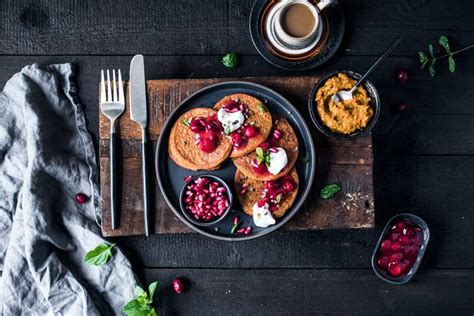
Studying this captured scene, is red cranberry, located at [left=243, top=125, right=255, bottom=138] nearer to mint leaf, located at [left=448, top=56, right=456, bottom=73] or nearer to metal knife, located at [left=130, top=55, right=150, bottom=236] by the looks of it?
metal knife, located at [left=130, top=55, right=150, bottom=236]

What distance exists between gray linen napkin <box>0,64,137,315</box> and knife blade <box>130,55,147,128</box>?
358 millimetres

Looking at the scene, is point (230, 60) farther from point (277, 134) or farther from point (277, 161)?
point (277, 161)

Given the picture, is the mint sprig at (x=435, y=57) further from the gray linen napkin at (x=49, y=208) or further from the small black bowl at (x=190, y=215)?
the gray linen napkin at (x=49, y=208)

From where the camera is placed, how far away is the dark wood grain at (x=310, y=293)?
2.95 meters

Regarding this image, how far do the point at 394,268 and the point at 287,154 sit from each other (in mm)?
836

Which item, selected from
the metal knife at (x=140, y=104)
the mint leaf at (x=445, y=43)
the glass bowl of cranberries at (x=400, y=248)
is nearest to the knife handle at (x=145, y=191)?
the metal knife at (x=140, y=104)

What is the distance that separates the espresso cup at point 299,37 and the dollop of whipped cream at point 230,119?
0.47 meters

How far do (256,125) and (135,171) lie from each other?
663 millimetres

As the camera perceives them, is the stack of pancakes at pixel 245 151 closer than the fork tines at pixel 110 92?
Yes

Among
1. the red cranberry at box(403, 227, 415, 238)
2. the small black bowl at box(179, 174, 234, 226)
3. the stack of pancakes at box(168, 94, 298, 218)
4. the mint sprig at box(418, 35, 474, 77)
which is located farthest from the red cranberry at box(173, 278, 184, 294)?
the mint sprig at box(418, 35, 474, 77)

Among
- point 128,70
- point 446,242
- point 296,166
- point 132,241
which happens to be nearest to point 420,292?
point 446,242

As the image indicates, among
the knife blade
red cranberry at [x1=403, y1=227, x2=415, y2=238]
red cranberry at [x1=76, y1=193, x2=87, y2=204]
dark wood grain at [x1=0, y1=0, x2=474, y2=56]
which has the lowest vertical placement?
red cranberry at [x1=403, y1=227, x2=415, y2=238]

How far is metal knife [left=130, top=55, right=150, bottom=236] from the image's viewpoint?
107 inches

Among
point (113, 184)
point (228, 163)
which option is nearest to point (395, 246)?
point (228, 163)
